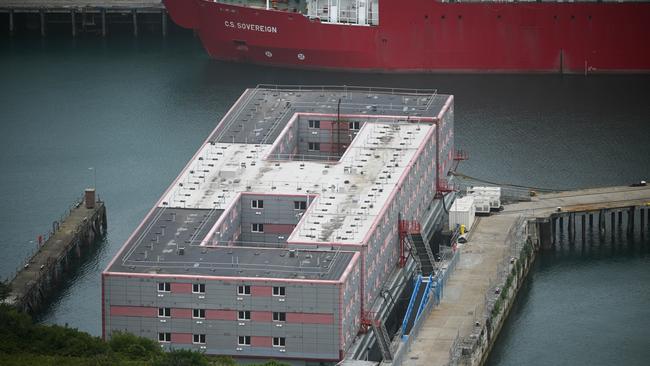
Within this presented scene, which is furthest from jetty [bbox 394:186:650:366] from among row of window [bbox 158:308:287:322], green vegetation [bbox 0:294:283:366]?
green vegetation [bbox 0:294:283:366]

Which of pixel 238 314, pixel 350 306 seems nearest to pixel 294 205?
pixel 350 306

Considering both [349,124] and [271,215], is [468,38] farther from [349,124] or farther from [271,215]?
[271,215]

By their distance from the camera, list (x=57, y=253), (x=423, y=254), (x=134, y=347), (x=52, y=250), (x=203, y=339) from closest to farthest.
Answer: (x=134, y=347) → (x=203, y=339) → (x=423, y=254) → (x=57, y=253) → (x=52, y=250)

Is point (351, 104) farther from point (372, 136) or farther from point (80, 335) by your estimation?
point (80, 335)

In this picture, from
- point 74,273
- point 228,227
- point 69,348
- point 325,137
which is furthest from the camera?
point 325,137

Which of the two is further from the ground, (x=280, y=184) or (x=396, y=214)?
(x=280, y=184)

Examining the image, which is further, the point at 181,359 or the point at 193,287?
the point at 193,287
